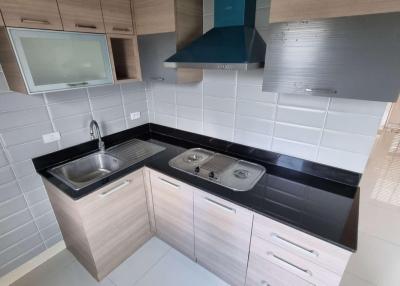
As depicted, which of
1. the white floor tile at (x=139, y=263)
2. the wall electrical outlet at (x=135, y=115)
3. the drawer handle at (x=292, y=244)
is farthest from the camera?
the wall electrical outlet at (x=135, y=115)

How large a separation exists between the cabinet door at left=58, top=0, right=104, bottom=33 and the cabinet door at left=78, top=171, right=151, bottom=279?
978mm

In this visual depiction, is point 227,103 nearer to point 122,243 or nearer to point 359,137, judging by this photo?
point 359,137

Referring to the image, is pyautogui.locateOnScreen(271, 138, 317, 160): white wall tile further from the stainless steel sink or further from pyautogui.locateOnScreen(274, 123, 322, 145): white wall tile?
the stainless steel sink

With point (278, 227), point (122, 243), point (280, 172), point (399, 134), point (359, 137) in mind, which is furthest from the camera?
point (399, 134)

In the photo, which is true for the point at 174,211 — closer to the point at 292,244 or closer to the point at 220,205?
the point at 220,205

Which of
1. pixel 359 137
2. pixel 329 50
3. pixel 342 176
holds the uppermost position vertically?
pixel 329 50

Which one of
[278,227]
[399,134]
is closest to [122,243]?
[278,227]

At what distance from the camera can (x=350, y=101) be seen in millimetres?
1200

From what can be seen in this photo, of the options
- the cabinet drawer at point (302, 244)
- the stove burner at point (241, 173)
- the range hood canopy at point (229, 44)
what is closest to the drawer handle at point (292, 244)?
the cabinet drawer at point (302, 244)

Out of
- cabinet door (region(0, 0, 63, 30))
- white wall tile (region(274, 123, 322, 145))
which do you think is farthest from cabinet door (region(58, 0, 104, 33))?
white wall tile (region(274, 123, 322, 145))

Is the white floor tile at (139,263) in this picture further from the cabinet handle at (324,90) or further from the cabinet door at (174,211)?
the cabinet handle at (324,90)

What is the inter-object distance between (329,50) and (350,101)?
1.47 ft

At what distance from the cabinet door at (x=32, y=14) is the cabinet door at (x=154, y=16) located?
20.8 inches

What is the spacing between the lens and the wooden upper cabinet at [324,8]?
77 centimetres
